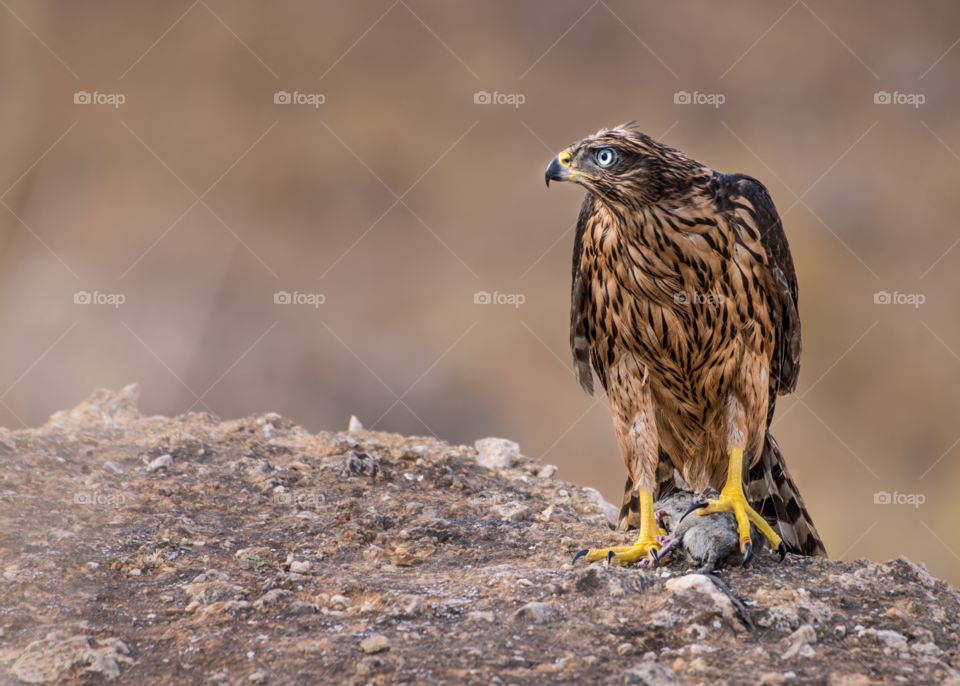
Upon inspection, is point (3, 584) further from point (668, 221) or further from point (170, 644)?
point (668, 221)

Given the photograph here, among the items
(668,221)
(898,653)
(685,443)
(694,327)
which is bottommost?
(898,653)

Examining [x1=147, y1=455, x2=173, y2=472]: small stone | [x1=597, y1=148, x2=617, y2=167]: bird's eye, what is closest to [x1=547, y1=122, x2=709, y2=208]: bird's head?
[x1=597, y1=148, x2=617, y2=167]: bird's eye

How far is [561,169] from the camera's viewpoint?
12.6 feet

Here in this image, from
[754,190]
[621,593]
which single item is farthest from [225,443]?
[754,190]

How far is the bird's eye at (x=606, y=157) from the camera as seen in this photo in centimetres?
382

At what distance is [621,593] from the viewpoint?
320 centimetres

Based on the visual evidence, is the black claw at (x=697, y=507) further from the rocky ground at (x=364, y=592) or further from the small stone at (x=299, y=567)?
the small stone at (x=299, y=567)

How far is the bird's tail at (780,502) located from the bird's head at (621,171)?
5.72 feet

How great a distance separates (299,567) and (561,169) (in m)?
2.26

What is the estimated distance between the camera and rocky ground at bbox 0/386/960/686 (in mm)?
2656

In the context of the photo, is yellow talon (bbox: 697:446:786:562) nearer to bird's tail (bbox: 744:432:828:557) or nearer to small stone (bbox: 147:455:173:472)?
bird's tail (bbox: 744:432:828:557)

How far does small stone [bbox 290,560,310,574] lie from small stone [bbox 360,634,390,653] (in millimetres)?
735

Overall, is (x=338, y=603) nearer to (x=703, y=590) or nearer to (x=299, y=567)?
(x=299, y=567)

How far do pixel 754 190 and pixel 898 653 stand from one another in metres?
2.38
